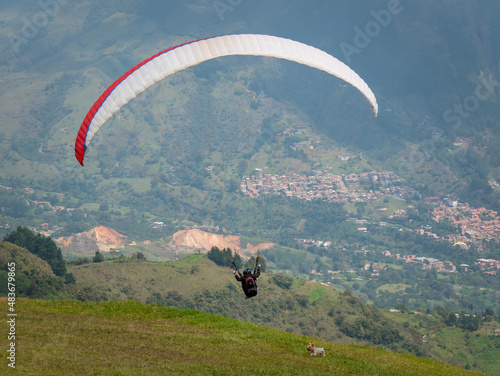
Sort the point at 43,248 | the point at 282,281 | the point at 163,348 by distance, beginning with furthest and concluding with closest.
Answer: the point at 282,281, the point at 43,248, the point at 163,348

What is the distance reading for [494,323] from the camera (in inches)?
4828

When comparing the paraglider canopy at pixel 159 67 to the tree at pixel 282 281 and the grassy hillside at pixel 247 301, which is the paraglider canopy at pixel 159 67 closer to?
the grassy hillside at pixel 247 301

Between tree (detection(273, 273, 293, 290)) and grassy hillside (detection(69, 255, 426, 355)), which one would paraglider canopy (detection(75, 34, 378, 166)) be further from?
tree (detection(273, 273, 293, 290))

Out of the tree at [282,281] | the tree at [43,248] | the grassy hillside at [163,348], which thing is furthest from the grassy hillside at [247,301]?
→ the grassy hillside at [163,348]

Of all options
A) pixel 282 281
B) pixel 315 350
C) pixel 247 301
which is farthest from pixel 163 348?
pixel 282 281

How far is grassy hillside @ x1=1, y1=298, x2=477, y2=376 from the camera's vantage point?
24859 mm

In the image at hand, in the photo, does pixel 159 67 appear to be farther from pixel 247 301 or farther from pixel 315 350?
pixel 247 301

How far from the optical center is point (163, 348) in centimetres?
2759

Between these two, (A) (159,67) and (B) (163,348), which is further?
(A) (159,67)

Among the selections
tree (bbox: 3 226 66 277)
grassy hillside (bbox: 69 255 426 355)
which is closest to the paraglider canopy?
tree (bbox: 3 226 66 277)

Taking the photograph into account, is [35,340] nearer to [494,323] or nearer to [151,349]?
[151,349]

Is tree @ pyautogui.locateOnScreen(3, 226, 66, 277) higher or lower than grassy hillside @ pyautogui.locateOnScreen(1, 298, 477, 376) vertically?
higher

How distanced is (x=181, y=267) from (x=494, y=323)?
64918mm

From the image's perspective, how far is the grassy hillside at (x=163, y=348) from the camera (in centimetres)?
2486
